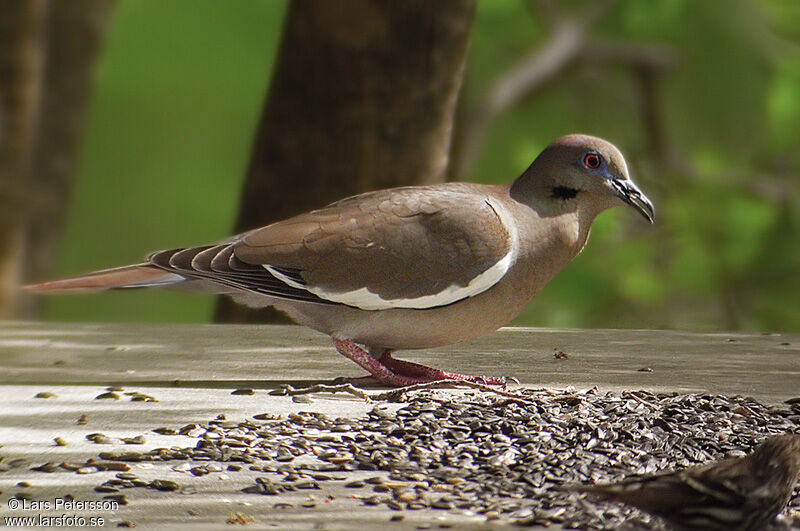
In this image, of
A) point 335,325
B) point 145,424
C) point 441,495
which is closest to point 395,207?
point 335,325

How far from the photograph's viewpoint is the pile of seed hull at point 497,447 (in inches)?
87.9

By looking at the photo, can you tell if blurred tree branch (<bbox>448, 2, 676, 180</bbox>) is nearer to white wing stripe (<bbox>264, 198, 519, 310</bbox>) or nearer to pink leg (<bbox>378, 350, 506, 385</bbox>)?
pink leg (<bbox>378, 350, 506, 385</bbox>)

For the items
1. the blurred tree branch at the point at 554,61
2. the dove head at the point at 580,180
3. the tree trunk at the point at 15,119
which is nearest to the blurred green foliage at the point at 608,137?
the blurred tree branch at the point at 554,61

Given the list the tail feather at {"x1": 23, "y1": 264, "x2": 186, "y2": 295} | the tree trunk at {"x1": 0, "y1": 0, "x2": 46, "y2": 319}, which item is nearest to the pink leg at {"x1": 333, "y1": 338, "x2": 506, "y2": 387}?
the tail feather at {"x1": 23, "y1": 264, "x2": 186, "y2": 295}

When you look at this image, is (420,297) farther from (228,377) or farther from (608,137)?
(608,137)

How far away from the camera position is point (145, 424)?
275 centimetres

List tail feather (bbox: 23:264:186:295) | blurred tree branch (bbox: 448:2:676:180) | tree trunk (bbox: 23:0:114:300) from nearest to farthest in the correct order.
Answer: tail feather (bbox: 23:264:186:295) < tree trunk (bbox: 23:0:114:300) < blurred tree branch (bbox: 448:2:676:180)

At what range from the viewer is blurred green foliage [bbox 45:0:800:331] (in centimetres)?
770

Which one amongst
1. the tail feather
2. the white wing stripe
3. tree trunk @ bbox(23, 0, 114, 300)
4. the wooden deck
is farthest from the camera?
tree trunk @ bbox(23, 0, 114, 300)

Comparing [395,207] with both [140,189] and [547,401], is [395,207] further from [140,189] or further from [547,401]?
[140,189]

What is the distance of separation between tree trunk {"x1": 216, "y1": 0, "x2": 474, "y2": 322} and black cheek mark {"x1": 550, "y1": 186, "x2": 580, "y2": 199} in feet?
4.17

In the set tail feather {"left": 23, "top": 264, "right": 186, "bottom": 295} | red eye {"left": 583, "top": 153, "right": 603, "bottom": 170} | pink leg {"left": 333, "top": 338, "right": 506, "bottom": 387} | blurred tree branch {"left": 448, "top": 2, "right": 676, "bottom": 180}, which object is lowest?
pink leg {"left": 333, "top": 338, "right": 506, "bottom": 387}

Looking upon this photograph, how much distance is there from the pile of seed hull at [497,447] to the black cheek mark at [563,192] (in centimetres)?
68

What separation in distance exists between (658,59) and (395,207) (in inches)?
222
